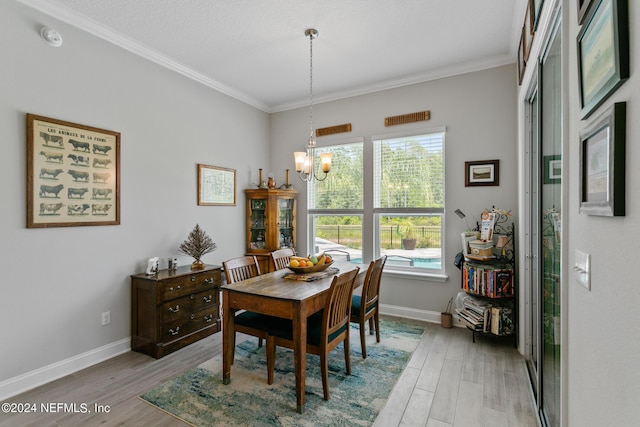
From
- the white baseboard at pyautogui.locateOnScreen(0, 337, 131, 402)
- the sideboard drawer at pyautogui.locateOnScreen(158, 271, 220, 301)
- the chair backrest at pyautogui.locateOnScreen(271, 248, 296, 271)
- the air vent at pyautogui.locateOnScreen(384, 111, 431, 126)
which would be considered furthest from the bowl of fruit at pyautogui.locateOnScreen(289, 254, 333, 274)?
the air vent at pyautogui.locateOnScreen(384, 111, 431, 126)

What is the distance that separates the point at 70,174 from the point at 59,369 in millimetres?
1663

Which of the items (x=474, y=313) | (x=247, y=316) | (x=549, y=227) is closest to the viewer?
(x=549, y=227)

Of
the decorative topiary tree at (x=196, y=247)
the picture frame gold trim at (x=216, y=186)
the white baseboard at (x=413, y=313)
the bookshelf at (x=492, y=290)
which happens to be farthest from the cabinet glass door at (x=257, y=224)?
the bookshelf at (x=492, y=290)

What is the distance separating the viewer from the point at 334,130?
15.1ft

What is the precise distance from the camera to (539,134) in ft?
7.54

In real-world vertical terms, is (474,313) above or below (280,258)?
below

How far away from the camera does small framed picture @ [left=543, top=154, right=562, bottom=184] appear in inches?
65.0

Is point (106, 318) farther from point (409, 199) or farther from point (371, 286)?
point (409, 199)

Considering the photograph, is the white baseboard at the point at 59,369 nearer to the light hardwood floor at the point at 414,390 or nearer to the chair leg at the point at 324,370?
the light hardwood floor at the point at 414,390

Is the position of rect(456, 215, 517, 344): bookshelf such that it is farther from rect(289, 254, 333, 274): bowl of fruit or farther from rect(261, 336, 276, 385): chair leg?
rect(261, 336, 276, 385): chair leg

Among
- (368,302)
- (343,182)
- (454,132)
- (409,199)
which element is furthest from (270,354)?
(454,132)

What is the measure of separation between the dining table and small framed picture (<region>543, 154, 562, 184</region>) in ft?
5.38

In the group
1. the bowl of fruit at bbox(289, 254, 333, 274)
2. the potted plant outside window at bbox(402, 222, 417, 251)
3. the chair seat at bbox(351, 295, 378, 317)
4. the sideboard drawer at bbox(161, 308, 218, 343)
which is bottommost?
the sideboard drawer at bbox(161, 308, 218, 343)

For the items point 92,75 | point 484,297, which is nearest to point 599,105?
point 484,297
